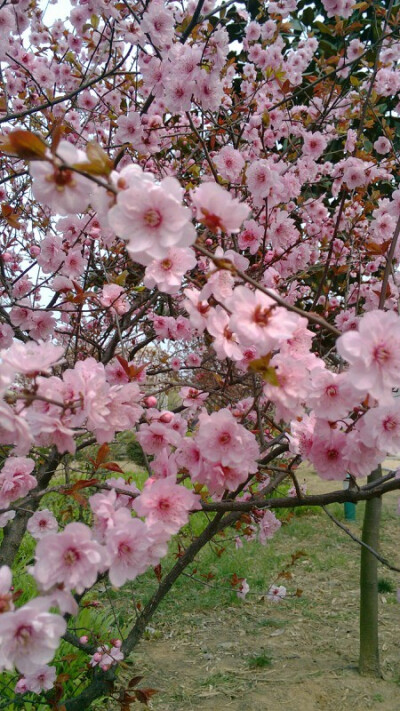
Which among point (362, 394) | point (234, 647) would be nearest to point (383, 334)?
point (362, 394)

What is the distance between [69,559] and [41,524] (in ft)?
3.57

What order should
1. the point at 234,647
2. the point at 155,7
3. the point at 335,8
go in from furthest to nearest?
the point at 234,647 < the point at 335,8 < the point at 155,7

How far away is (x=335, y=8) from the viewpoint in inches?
120

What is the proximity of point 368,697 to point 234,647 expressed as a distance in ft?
3.03

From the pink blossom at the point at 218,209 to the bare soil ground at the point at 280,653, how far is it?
2756mm

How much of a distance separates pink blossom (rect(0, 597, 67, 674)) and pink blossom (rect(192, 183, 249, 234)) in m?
0.70

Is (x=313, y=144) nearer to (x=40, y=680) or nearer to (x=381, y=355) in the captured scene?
(x=381, y=355)

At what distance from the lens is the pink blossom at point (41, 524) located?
1922mm

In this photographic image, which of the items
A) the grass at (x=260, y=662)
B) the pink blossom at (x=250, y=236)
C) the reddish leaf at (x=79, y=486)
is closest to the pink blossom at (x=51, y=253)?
the pink blossom at (x=250, y=236)

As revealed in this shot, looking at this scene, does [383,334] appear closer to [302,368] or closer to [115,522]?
[302,368]

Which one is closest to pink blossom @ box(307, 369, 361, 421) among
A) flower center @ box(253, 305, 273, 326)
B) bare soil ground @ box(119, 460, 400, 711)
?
flower center @ box(253, 305, 273, 326)

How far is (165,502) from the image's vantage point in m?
1.19

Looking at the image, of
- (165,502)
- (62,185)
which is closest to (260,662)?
(165,502)

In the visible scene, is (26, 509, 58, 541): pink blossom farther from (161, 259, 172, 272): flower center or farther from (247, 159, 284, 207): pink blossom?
(247, 159, 284, 207): pink blossom
